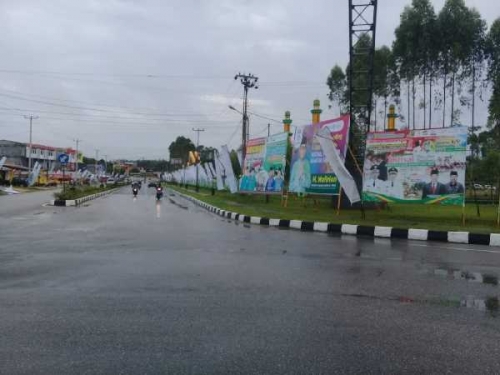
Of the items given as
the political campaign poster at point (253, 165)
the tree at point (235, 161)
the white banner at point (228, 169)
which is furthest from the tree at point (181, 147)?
the political campaign poster at point (253, 165)

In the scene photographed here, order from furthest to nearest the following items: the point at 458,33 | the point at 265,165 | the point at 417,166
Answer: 1. the point at 458,33
2. the point at 265,165
3. the point at 417,166

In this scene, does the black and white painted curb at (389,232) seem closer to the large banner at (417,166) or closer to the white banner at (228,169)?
the large banner at (417,166)

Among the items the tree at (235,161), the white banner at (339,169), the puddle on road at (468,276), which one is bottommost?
the puddle on road at (468,276)

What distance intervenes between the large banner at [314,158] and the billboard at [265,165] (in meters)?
1.70

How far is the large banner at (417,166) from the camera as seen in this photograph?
49.6 ft

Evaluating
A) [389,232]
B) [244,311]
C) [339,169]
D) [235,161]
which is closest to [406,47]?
[339,169]

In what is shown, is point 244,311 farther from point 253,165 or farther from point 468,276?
point 253,165

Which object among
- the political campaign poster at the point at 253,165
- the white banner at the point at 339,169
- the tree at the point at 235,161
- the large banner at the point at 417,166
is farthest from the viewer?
the tree at the point at 235,161

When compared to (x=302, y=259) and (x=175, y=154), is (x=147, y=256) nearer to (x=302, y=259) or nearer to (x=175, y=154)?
(x=302, y=259)

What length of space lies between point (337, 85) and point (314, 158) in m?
36.3

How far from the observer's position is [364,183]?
56.4 feet

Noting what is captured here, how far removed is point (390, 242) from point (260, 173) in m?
15.9

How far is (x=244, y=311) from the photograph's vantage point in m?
5.18

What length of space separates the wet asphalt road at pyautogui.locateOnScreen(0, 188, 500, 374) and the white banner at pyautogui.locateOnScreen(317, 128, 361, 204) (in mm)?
6983
